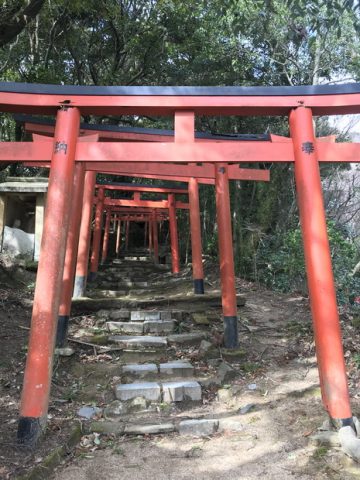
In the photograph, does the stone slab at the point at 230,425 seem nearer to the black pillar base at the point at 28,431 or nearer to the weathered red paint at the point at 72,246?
the black pillar base at the point at 28,431

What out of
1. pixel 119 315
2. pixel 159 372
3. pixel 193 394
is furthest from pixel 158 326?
pixel 193 394

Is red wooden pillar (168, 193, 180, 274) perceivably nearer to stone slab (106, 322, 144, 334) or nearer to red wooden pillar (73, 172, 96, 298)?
red wooden pillar (73, 172, 96, 298)

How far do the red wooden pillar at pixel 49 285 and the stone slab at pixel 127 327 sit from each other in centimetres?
331

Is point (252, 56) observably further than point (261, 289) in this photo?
Yes

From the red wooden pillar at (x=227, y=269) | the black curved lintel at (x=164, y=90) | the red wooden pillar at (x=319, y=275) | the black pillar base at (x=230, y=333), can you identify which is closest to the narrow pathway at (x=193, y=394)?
the black pillar base at (x=230, y=333)

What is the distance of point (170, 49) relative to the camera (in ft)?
39.4

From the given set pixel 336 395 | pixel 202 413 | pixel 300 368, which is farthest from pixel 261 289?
pixel 336 395

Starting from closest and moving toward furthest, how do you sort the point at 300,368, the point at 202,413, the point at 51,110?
1. the point at 51,110
2. the point at 202,413
3. the point at 300,368

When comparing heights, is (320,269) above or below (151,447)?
above

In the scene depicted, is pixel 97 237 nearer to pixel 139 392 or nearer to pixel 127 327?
pixel 127 327

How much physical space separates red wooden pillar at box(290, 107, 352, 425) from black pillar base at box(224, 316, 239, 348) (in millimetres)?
2708

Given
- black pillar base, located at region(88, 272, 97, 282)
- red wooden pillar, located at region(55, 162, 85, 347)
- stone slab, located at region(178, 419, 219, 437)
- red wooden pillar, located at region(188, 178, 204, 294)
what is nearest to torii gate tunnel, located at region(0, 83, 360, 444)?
stone slab, located at region(178, 419, 219, 437)

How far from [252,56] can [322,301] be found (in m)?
10.5

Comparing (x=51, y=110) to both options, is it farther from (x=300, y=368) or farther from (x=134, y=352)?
(x=300, y=368)
